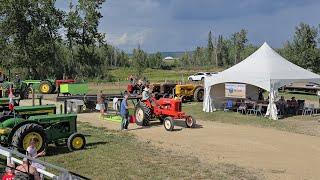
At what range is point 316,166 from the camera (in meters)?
12.4

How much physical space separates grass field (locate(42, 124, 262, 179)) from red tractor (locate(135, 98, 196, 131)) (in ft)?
12.1

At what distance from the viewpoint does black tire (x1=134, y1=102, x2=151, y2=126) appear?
19.2 m

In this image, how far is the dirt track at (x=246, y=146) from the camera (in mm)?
12430

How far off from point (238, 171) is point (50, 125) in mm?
5362

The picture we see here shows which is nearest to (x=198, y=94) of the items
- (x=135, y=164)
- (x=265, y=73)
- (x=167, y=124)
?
(x=265, y=73)

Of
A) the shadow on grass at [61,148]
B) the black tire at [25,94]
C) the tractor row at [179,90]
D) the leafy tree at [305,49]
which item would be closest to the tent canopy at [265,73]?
the tractor row at [179,90]

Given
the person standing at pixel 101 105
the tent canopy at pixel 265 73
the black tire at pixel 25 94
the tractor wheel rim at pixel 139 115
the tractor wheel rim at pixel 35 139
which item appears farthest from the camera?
the black tire at pixel 25 94

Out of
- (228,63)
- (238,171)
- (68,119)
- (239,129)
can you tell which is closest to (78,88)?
(239,129)

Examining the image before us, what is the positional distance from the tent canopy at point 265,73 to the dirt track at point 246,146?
3.41m

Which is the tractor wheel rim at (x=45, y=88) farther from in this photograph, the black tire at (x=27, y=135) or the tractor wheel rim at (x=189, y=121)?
the black tire at (x=27, y=135)

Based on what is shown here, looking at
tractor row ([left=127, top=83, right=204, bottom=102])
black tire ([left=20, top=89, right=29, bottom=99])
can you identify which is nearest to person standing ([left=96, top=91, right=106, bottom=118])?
tractor row ([left=127, top=83, right=204, bottom=102])

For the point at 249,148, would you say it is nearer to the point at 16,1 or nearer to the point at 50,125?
the point at 50,125

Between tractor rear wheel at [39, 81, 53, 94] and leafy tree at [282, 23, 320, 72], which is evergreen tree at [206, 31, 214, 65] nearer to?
leafy tree at [282, 23, 320, 72]

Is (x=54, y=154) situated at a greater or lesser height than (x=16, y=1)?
lesser
